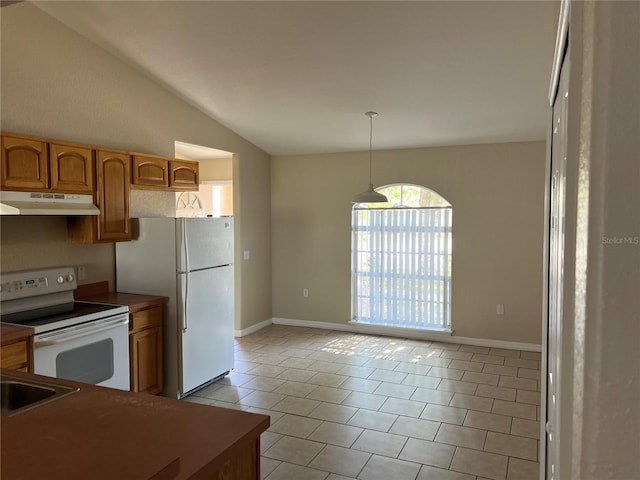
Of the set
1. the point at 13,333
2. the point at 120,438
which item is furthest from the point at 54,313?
the point at 120,438

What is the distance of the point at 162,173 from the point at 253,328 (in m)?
2.76

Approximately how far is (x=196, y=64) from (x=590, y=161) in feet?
13.8

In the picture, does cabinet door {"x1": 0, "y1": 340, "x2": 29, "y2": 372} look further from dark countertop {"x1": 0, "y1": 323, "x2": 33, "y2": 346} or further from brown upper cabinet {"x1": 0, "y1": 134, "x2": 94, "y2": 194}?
brown upper cabinet {"x1": 0, "y1": 134, "x2": 94, "y2": 194}

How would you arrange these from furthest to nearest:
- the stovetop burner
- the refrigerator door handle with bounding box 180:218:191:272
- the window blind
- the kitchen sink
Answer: the window blind → the refrigerator door handle with bounding box 180:218:191:272 → the stovetop burner → the kitchen sink

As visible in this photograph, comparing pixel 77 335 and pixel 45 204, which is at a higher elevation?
pixel 45 204

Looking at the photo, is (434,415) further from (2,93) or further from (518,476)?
(2,93)

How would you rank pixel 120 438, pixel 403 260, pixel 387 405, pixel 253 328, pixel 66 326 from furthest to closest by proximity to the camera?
1. pixel 253 328
2. pixel 403 260
3. pixel 387 405
4. pixel 66 326
5. pixel 120 438

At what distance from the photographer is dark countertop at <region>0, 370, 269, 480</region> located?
4.18ft

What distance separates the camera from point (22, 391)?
1.85 m

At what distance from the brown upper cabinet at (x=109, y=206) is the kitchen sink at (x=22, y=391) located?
6.84 ft

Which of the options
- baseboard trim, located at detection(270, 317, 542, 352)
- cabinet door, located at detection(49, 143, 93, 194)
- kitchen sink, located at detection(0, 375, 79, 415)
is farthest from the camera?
baseboard trim, located at detection(270, 317, 542, 352)

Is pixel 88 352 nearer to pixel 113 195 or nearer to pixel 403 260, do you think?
pixel 113 195

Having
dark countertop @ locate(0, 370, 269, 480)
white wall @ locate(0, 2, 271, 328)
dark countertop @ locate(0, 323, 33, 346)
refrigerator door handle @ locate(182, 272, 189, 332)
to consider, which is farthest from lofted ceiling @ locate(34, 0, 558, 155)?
dark countertop @ locate(0, 370, 269, 480)

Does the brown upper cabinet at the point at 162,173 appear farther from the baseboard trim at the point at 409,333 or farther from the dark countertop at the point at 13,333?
the baseboard trim at the point at 409,333
